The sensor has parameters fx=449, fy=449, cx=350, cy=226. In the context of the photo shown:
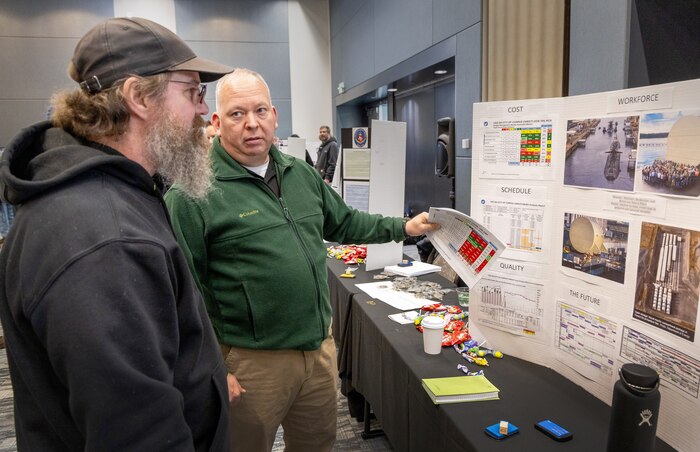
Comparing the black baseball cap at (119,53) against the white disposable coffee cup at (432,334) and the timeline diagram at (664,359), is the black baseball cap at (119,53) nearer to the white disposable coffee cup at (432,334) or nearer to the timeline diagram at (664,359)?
the white disposable coffee cup at (432,334)

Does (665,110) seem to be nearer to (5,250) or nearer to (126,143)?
(126,143)

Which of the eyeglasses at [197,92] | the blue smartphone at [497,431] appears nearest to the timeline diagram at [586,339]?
the blue smartphone at [497,431]

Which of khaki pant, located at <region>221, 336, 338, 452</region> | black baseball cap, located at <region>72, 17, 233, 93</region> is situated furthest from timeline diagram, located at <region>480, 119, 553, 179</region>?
black baseball cap, located at <region>72, 17, 233, 93</region>

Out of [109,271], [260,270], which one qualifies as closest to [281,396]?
[260,270]

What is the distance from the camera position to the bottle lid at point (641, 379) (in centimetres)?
90

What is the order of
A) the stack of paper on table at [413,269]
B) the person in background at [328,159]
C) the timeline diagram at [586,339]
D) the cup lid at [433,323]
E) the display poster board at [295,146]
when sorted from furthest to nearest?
the person in background at [328,159] → the display poster board at [295,146] → the stack of paper on table at [413,269] → the cup lid at [433,323] → the timeline diagram at [586,339]

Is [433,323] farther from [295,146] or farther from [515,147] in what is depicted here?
[295,146]

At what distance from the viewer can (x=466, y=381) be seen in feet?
4.38

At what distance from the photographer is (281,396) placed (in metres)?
1.48

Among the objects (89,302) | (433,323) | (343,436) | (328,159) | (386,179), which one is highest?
(328,159)

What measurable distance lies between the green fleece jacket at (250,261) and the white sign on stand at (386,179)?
1.19 metres

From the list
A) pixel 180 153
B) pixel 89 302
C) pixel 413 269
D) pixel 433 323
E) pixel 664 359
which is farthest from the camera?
pixel 413 269

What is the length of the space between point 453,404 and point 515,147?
815 millimetres

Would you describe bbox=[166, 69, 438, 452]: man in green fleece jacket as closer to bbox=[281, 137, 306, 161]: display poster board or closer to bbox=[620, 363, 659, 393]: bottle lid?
bbox=[620, 363, 659, 393]: bottle lid
